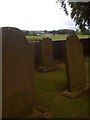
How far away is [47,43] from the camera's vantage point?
1066 cm

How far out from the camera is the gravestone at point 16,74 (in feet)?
13.4

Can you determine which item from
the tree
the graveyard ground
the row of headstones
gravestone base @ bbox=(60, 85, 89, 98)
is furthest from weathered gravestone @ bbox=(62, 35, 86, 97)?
the tree

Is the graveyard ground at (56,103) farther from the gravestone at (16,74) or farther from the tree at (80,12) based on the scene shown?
the tree at (80,12)

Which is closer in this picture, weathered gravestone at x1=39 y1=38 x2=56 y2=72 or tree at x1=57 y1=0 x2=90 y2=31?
weathered gravestone at x1=39 y1=38 x2=56 y2=72

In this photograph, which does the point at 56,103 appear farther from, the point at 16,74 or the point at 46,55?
the point at 46,55

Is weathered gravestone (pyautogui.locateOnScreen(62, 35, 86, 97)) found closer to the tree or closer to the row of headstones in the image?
the row of headstones

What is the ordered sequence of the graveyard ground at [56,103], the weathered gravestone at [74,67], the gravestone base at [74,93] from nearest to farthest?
1. the graveyard ground at [56,103]
2. the gravestone base at [74,93]
3. the weathered gravestone at [74,67]

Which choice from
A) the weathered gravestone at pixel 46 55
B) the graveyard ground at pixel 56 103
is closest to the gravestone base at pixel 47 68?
the weathered gravestone at pixel 46 55

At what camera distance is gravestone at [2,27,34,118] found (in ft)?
13.4

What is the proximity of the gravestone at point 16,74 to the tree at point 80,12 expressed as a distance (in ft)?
38.0

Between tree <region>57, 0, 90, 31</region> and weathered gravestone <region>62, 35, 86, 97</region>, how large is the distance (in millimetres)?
9142

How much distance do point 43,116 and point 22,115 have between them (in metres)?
0.46

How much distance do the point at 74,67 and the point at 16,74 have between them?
257cm

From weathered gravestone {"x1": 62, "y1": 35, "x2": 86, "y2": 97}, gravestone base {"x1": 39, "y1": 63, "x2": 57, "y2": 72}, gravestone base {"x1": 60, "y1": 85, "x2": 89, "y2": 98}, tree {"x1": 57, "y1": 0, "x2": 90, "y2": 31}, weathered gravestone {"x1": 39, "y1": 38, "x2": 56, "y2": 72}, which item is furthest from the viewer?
tree {"x1": 57, "y1": 0, "x2": 90, "y2": 31}
